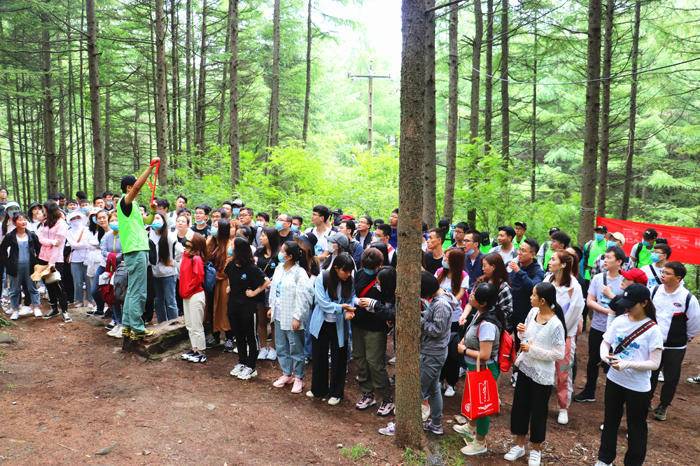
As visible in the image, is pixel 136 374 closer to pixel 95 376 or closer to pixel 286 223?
pixel 95 376

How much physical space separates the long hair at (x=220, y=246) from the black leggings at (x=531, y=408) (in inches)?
177

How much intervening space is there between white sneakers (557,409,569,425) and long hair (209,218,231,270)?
17.0 ft

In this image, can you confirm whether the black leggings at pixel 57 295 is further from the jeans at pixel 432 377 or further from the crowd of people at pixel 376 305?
the jeans at pixel 432 377

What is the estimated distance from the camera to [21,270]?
8.35 metres

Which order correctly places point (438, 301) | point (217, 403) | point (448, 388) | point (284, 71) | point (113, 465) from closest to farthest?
point (113, 465)
point (438, 301)
point (217, 403)
point (448, 388)
point (284, 71)

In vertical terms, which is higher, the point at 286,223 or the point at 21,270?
the point at 286,223

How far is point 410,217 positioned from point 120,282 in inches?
200

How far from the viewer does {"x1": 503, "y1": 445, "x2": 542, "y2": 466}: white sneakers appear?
486cm

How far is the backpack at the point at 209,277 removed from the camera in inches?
285

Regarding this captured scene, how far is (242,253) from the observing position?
6.33 metres

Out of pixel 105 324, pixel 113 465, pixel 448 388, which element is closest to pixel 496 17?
pixel 448 388

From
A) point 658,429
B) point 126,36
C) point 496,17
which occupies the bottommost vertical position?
point 658,429

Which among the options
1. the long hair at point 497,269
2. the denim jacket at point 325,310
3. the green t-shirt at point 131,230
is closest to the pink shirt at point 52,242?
the green t-shirt at point 131,230

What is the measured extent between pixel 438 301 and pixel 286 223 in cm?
361
